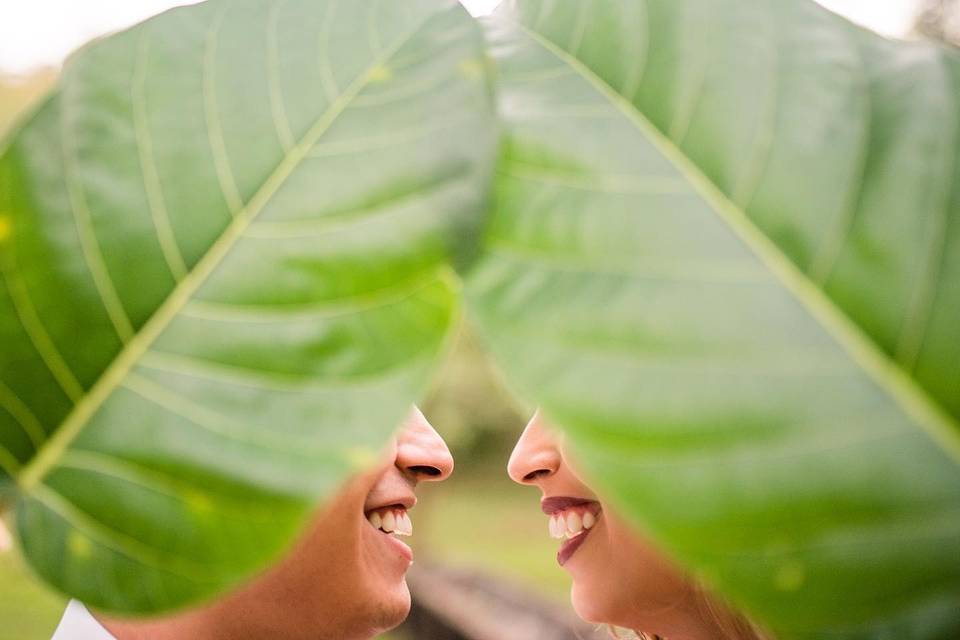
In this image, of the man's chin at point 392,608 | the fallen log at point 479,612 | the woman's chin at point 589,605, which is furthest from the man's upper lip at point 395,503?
the fallen log at point 479,612

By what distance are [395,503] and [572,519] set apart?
0.25m

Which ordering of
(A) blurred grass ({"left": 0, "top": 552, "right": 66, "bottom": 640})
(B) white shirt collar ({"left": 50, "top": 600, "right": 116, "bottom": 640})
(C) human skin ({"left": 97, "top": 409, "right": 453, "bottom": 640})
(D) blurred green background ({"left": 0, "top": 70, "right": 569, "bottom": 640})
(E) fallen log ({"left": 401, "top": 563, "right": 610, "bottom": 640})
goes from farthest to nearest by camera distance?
(D) blurred green background ({"left": 0, "top": 70, "right": 569, "bottom": 640})
(E) fallen log ({"left": 401, "top": 563, "right": 610, "bottom": 640})
(A) blurred grass ({"left": 0, "top": 552, "right": 66, "bottom": 640})
(B) white shirt collar ({"left": 50, "top": 600, "right": 116, "bottom": 640})
(C) human skin ({"left": 97, "top": 409, "right": 453, "bottom": 640})

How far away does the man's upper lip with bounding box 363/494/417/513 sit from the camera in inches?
42.1

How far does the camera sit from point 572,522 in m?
1.15

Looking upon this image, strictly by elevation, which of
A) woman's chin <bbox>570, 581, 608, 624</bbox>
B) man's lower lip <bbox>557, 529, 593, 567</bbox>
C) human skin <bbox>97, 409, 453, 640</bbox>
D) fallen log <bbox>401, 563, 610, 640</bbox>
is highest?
human skin <bbox>97, 409, 453, 640</bbox>

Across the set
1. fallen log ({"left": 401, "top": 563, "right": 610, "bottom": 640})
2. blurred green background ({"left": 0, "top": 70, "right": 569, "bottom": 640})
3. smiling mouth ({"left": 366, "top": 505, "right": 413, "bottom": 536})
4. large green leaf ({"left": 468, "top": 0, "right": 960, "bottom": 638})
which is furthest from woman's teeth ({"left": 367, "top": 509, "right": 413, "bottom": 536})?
blurred green background ({"left": 0, "top": 70, "right": 569, "bottom": 640})

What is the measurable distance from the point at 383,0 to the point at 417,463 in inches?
29.0

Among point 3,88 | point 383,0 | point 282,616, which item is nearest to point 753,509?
point 383,0

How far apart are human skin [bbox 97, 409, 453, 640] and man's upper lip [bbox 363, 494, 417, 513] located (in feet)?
0.32

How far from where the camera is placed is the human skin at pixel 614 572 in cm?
89

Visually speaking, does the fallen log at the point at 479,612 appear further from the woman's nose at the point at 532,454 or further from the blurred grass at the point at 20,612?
the blurred grass at the point at 20,612

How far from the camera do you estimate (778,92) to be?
0.34 metres

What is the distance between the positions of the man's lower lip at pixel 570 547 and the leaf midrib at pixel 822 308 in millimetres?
845

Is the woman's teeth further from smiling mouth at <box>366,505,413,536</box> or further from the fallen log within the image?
the fallen log
